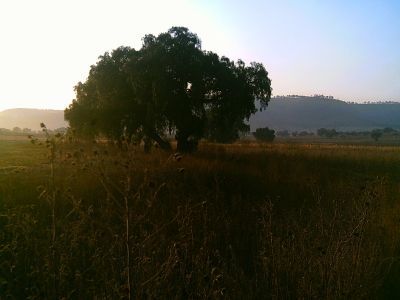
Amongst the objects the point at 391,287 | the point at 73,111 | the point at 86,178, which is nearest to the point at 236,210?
the point at 391,287

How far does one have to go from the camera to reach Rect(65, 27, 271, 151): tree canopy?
2692cm

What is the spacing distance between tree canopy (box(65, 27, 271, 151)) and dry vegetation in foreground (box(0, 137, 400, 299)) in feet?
48.7

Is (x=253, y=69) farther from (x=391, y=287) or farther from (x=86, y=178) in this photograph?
(x=391, y=287)

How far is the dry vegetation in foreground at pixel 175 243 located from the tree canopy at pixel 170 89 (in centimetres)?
1485

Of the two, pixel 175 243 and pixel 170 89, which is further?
pixel 170 89

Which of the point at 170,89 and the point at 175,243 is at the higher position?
the point at 170,89

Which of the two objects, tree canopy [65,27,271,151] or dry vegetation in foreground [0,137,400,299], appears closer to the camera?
dry vegetation in foreground [0,137,400,299]

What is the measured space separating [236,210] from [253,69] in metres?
21.9

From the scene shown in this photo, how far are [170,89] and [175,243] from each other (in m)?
22.2

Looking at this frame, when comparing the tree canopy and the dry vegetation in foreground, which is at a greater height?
the tree canopy

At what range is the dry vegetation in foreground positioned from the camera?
447 centimetres

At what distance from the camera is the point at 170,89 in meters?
26.5

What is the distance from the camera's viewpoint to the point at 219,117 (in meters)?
30.6

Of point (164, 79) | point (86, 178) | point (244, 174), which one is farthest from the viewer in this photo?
point (164, 79)
